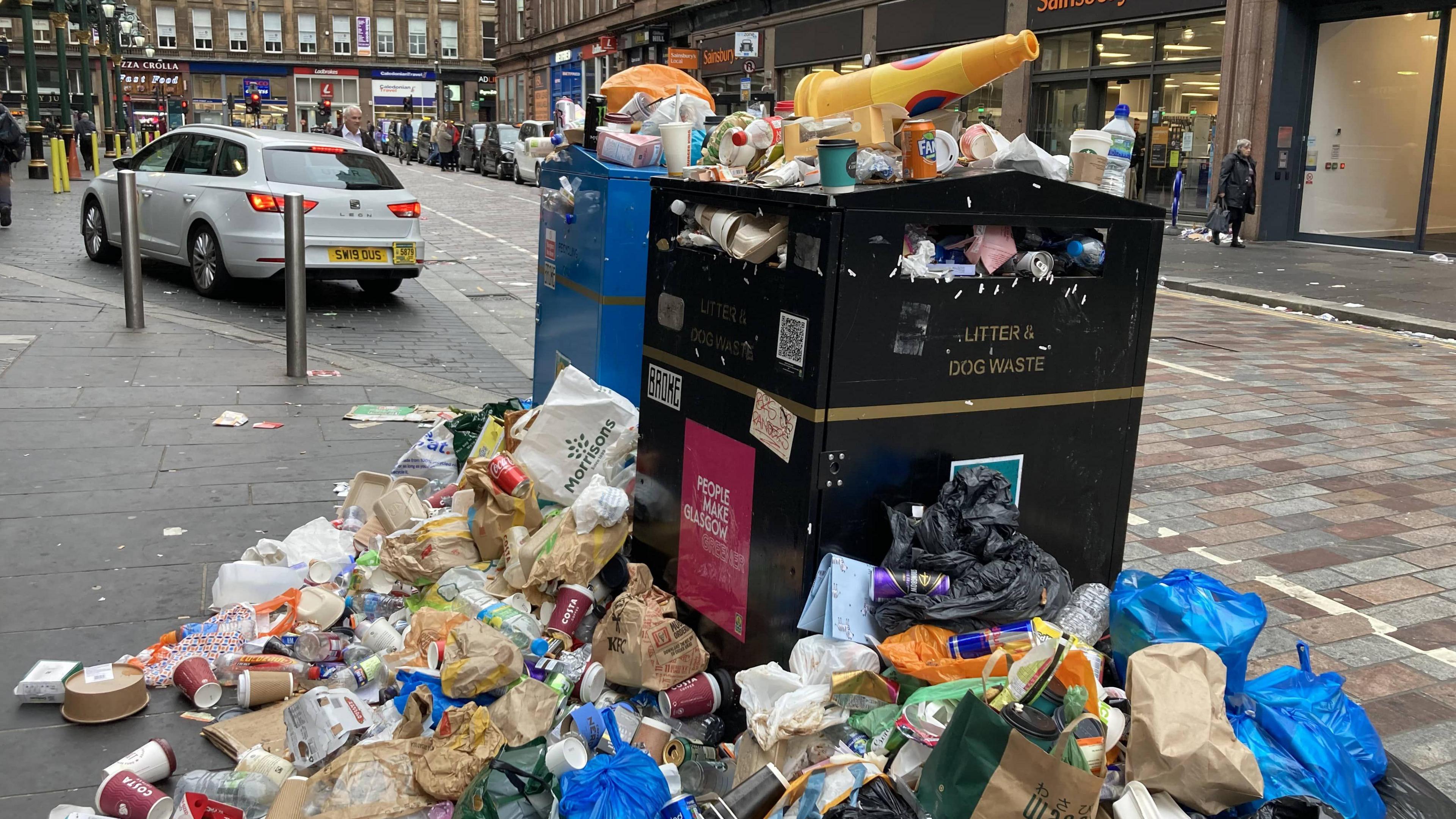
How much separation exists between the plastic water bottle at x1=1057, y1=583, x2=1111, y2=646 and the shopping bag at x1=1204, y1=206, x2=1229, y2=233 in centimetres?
1659

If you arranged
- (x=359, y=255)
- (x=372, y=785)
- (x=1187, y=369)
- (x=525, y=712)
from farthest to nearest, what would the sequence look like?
1. (x=359, y=255)
2. (x=1187, y=369)
3. (x=525, y=712)
4. (x=372, y=785)

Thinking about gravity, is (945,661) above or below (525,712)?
above

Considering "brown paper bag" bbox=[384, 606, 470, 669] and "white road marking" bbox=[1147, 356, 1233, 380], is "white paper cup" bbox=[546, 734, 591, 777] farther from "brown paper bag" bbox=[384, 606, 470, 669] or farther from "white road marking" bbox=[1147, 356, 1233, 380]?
"white road marking" bbox=[1147, 356, 1233, 380]

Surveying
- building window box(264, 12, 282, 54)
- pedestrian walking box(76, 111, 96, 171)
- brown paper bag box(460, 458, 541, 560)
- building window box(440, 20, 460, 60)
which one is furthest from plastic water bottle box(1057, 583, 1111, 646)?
building window box(264, 12, 282, 54)

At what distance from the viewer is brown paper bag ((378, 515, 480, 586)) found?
406 cm

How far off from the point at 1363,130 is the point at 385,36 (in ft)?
246

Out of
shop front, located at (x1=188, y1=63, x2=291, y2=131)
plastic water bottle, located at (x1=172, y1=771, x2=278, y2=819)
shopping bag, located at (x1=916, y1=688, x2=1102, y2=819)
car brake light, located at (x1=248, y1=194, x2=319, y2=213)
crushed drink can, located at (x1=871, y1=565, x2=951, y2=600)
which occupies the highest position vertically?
shop front, located at (x1=188, y1=63, x2=291, y2=131)

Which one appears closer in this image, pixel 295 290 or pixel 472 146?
pixel 295 290

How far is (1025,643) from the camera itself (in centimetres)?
291

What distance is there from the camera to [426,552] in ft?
13.4

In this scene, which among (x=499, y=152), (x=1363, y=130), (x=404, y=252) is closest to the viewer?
(x=404, y=252)

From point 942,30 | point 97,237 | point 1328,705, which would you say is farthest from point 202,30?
point 1328,705

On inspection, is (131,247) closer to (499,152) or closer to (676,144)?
(676,144)

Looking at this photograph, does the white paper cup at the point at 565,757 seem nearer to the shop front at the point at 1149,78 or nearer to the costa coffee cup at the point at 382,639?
the costa coffee cup at the point at 382,639
